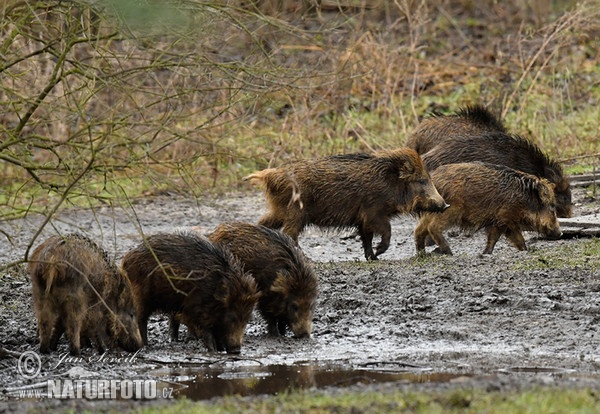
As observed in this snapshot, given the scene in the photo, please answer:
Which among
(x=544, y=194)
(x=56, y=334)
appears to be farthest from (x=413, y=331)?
(x=544, y=194)

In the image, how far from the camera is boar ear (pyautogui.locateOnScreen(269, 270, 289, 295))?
9.16 meters

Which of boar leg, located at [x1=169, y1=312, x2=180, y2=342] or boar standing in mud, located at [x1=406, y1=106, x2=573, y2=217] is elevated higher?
boar standing in mud, located at [x1=406, y1=106, x2=573, y2=217]

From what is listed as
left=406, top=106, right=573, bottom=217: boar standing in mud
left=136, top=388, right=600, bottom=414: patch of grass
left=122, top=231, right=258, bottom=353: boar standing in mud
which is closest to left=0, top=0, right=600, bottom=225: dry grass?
left=122, top=231, right=258, bottom=353: boar standing in mud

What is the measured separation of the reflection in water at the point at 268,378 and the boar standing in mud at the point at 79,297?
26.1 inches

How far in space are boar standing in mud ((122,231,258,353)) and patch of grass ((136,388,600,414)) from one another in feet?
7.53

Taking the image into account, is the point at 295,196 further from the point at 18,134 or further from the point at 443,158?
the point at 443,158

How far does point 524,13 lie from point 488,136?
13198mm

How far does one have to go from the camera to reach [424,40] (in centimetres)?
2508

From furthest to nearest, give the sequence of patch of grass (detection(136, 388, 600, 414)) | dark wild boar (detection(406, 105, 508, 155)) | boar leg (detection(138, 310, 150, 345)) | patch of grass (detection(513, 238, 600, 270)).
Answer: dark wild boar (detection(406, 105, 508, 155))
patch of grass (detection(513, 238, 600, 270))
boar leg (detection(138, 310, 150, 345))
patch of grass (detection(136, 388, 600, 414))

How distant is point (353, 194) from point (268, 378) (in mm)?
4621

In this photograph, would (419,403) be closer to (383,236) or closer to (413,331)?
(413,331)

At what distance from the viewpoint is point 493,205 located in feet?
38.9

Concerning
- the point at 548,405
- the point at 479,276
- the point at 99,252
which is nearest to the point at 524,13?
the point at 479,276

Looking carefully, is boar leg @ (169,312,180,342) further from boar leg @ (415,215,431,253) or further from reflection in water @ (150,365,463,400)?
Result: boar leg @ (415,215,431,253)
